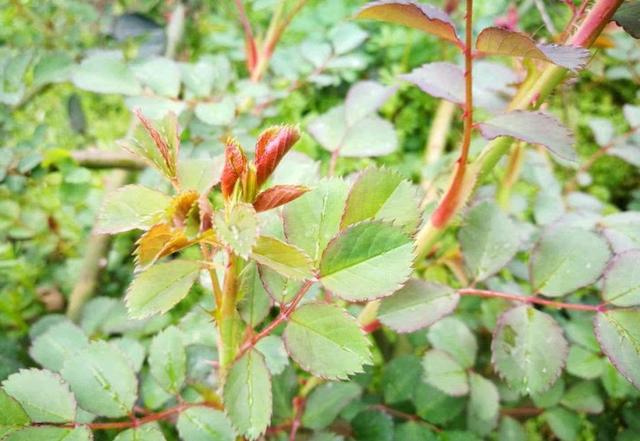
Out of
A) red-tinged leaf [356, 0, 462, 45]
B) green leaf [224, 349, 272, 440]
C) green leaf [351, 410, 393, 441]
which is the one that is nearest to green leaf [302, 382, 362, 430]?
green leaf [351, 410, 393, 441]

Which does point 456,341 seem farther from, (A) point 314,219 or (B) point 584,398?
(A) point 314,219

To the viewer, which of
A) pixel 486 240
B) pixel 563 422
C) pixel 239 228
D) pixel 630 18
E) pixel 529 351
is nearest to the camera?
pixel 239 228

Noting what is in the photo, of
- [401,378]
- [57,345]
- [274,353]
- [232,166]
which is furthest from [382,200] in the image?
[57,345]

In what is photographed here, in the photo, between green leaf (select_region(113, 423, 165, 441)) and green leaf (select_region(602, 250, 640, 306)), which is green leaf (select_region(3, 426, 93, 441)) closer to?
green leaf (select_region(113, 423, 165, 441))

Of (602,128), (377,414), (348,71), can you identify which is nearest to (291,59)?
(348,71)

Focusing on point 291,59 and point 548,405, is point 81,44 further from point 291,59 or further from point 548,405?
point 548,405
